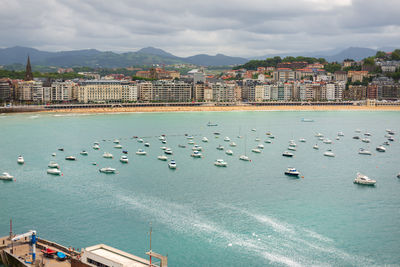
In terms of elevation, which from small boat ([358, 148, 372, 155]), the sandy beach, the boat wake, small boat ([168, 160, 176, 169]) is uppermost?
the sandy beach

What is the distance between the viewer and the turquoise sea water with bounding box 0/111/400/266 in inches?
813

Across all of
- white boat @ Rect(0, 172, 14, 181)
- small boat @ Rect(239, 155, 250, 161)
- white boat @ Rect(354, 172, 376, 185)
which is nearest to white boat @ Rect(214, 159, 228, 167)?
small boat @ Rect(239, 155, 250, 161)

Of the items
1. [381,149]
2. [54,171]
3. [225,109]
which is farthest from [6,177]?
[225,109]

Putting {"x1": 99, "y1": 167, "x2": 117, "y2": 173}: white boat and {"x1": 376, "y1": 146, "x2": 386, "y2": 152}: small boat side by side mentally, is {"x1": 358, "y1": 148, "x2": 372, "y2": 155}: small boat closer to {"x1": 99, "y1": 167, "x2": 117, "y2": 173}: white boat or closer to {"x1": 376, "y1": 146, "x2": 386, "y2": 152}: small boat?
{"x1": 376, "y1": 146, "x2": 386, "y2": 152}: small boat

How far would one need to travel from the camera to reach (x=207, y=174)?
36000mm

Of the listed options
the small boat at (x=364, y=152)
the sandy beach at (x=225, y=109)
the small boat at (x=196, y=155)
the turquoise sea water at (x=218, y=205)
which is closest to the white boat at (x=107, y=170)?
the turquoise sea water at (x=218, y=205)

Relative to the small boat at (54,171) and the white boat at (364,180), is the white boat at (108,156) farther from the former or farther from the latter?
the white boat at (364,180)

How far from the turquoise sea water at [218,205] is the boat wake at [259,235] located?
5 centimetres

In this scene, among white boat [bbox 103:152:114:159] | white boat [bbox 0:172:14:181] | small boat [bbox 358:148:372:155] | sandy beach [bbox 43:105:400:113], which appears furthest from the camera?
sandy beach [bbox 43:105:400:113]

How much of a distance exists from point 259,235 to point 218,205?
537cm

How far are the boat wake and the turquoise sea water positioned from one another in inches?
1.8

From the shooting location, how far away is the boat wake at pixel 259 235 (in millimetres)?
19703

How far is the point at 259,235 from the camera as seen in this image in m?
22.0

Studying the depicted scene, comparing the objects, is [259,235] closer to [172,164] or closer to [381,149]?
[172,164]
